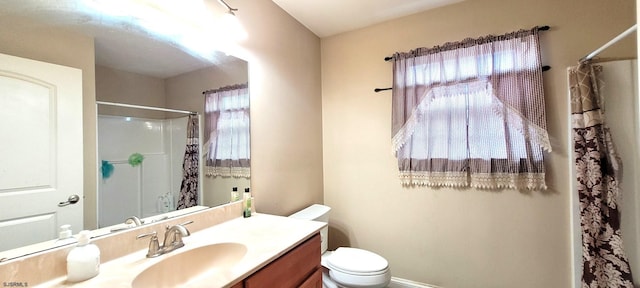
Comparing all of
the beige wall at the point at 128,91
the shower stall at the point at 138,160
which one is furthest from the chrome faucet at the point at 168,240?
the beige wall at the point at 128,91

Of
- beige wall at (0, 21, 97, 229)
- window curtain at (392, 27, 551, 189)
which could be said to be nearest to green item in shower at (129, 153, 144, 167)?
beige wall at (0, 21, 97, 229)

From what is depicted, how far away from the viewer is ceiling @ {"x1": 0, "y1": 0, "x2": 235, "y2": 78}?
0.80 m

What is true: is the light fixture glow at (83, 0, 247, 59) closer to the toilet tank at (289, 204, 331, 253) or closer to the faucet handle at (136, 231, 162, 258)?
the faucet handle at (136, 231, 162, 258)

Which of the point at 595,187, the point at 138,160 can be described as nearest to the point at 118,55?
the point at 138,160

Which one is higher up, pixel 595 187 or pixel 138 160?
pixel 138 160

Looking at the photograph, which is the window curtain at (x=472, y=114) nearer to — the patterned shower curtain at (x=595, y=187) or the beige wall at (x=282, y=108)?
the patterned shower curtain at (x=595, y=187)

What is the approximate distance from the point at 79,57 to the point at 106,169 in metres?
0.44

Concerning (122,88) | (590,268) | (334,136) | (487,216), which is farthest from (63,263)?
(590,268)

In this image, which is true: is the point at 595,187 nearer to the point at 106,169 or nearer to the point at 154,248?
the point at 154,248

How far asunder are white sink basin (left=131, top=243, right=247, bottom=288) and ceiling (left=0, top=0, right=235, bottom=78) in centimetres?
83

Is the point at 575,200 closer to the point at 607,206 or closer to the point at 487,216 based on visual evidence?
the point at 607,206

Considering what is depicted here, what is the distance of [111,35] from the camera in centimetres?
102

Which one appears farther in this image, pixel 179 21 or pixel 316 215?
pixel 316 215

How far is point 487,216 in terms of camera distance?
5.92 feet
